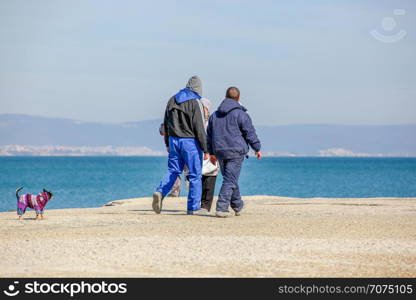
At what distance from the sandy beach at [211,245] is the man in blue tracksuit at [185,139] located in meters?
0.60

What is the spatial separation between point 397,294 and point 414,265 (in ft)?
5.52

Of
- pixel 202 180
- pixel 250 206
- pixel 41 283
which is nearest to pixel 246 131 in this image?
pixel 202 180

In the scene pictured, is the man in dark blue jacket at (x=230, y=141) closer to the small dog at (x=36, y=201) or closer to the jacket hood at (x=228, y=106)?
the jacket hood at (x=228, y=106)

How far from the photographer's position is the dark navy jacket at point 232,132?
15383 mm

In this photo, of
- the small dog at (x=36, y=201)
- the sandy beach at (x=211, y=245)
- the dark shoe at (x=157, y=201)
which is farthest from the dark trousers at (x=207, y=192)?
the small dog at (x=36, y=201)

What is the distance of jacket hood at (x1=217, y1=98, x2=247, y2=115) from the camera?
50.7 feet

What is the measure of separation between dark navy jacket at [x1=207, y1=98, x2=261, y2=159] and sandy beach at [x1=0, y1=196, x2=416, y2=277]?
1042 millimetres

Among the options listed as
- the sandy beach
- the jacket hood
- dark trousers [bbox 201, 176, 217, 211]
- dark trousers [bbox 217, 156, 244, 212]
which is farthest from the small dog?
the jacket hood

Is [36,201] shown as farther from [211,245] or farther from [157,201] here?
[211,245]

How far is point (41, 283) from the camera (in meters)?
9.31

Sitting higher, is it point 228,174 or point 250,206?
point 228,174

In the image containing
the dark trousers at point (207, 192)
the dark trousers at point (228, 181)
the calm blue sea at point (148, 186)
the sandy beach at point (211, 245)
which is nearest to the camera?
the sandy beach at point (211, 245)

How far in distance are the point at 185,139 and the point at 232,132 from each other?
821 millimetres

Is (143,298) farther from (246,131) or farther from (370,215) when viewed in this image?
(370,215)
